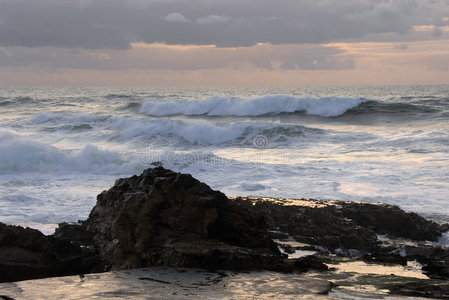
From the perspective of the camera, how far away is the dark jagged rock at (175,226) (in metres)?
4.69

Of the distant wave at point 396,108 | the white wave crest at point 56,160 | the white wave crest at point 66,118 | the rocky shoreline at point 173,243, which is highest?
the distant wave at point 396,108

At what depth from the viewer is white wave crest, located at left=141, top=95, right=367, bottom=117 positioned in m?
31.3

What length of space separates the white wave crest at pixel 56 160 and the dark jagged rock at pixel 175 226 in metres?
9.47

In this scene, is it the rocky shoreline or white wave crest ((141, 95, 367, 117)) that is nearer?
the rocky shoreline

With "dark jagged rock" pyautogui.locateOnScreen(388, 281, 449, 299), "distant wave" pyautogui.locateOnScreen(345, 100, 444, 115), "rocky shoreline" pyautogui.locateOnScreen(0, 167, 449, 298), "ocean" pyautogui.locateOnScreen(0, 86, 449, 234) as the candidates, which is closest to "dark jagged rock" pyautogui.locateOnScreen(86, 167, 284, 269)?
"rocky shoreline" pyautogui.locateOnScreen(0, 167, 449, 298)

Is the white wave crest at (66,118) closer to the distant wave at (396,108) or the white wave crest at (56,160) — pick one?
the white wave crest at (56,160)

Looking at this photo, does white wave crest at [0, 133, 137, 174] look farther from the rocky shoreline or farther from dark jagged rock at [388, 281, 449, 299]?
dark jagged rock at [388, 281, 449, 299]

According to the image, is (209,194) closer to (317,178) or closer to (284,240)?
(284,240)

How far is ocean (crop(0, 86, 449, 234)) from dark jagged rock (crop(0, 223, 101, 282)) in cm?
263

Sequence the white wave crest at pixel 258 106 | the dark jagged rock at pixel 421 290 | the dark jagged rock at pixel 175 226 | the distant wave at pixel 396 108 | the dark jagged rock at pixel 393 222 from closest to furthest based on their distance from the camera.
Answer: the dark jagged rock at pixel 421 290 → the dark jagged rock at pixel 175 226 → the dark jagged rock at pixel 393 222 → the distant wave at pixel 396 108 → the white wave crest at pixel 258 106

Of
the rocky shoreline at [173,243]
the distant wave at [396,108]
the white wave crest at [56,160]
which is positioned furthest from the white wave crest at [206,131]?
the rocky shoreline at [173,243]

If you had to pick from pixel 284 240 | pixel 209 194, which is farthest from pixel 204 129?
pixel 209 194

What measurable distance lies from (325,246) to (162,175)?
2.25m

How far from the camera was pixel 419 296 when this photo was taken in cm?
383
